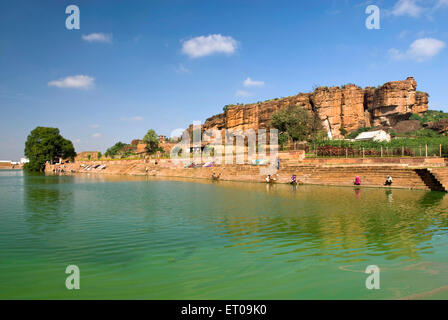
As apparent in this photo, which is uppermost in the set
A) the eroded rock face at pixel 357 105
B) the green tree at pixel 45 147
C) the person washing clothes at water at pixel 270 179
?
the eroded rock face at pixel 357 105

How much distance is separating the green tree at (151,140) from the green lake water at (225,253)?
63.3 meters

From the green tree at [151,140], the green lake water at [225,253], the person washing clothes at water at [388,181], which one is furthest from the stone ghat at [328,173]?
the green tree at [151,140]

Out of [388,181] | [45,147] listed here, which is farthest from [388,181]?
[45,147]

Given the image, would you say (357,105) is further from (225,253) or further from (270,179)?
(225,253)

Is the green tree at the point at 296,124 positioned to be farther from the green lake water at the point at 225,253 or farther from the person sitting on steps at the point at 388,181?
the green lake water at the point at 225,253

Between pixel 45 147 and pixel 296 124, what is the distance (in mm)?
64671

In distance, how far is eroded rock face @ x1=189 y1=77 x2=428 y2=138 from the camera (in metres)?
60.9

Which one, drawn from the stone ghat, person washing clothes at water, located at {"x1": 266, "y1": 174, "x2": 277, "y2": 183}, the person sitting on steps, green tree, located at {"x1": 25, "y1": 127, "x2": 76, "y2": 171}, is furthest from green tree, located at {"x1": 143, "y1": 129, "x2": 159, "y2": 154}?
the person sitting on steps

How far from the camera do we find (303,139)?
5034 cm

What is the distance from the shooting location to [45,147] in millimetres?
77062

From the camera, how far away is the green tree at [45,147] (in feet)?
253

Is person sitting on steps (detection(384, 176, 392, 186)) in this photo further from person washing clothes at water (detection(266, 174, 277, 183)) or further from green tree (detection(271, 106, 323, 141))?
green tree (detection(271, 106, 323, 141))
